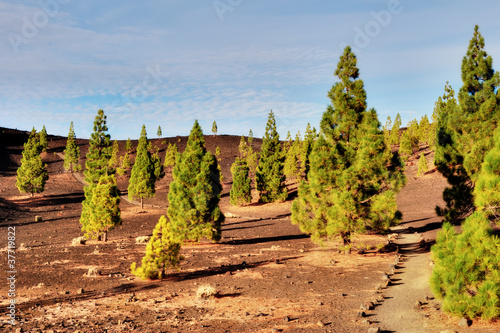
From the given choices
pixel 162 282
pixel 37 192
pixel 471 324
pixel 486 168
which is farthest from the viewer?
pixel 37 192

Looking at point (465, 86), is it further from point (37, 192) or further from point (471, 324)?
point (37, 192)

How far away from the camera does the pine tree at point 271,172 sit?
52.1 m

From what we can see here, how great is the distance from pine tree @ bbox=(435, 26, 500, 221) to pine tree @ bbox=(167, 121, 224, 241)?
48.8 feet

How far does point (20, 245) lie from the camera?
83.4ft

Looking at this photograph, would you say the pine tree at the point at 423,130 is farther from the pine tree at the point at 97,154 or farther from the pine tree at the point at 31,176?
the pine tree at the point at 31,176

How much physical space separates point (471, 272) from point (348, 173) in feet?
33.2

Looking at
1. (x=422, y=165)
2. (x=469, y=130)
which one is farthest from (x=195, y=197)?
(x=422, y=165)

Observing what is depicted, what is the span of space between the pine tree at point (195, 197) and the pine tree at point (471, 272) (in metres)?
17.4

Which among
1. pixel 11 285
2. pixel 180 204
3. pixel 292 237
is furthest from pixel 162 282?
pixel 292 237

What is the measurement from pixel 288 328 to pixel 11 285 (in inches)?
488

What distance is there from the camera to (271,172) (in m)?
52.5

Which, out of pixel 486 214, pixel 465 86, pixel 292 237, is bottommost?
Result: pixel 292 237

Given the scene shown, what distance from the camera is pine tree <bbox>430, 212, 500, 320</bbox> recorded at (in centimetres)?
979

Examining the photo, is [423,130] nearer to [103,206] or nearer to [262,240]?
[262,240]
